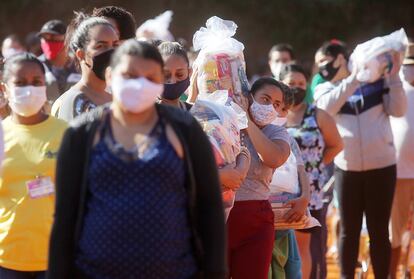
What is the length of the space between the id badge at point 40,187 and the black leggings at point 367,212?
4.58 m

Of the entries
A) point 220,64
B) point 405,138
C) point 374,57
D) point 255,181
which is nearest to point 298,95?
point 374,57

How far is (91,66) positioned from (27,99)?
22.5 inches

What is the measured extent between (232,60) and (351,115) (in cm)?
309

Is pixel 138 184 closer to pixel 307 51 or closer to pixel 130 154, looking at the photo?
pixel 130 154

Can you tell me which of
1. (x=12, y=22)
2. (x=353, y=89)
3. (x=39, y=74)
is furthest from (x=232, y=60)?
(x=12, y=22)

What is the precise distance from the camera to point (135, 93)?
459 cm

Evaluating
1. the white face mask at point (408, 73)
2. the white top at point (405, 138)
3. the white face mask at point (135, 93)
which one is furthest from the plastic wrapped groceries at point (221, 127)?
the white face mask at point (408, 73)

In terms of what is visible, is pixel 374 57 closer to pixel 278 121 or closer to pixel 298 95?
pixel 298 95

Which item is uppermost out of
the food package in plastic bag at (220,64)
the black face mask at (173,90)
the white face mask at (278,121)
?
the food package in plastic bag at (220,64)

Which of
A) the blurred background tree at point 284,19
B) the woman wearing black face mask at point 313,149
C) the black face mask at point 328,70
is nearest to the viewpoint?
the woman wearing black face mask at point 313,149

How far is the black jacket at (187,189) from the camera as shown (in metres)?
4.64

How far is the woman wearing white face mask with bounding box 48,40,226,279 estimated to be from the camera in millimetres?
4590

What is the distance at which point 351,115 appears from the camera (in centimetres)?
969

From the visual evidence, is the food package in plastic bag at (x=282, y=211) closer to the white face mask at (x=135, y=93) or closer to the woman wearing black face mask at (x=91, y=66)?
the woman wearing black face mask at (x=91, y=66)
